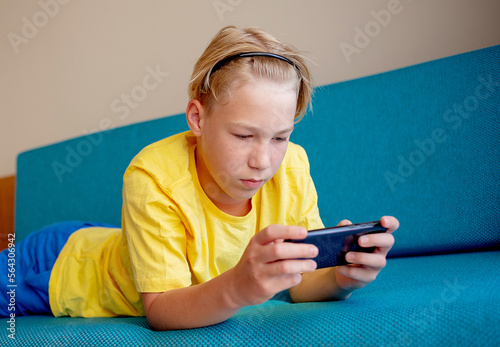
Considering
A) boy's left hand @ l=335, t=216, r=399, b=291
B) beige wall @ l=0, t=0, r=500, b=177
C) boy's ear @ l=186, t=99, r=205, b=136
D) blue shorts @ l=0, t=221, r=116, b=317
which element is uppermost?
beige wall @ l=0, t=0, r=500, b=177

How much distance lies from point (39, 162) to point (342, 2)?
1.39 m

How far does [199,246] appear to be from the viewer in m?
0.86

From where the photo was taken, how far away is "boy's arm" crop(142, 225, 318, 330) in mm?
599

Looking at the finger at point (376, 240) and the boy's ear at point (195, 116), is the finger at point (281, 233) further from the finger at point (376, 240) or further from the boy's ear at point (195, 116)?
the boy's ear at point (195, 116)

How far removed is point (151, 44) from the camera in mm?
1985

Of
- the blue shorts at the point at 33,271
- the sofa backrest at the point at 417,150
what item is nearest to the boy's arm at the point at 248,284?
the blue shorts at the point at 33,271

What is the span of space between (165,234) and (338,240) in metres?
0.33

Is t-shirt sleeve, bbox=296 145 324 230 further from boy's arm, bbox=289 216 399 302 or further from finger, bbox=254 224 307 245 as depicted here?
finger, bbox=254 224 307 245

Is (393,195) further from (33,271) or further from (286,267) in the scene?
(33,271)

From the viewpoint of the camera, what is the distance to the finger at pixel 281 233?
0.59 m

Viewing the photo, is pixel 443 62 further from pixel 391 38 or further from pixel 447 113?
pixel 391 38

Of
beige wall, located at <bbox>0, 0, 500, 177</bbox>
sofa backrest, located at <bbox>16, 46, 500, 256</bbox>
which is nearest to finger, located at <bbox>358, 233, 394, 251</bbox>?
sofa backrest, located at <bbox>16, 46, 500, 256</bbox>

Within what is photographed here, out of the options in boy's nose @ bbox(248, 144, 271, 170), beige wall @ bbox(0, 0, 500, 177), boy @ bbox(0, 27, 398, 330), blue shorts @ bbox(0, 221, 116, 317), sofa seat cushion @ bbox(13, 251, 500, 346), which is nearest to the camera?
sofa seat cushion @ bbox(13, 251, 500, 346)

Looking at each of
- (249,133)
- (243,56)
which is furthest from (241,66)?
(249,133)
